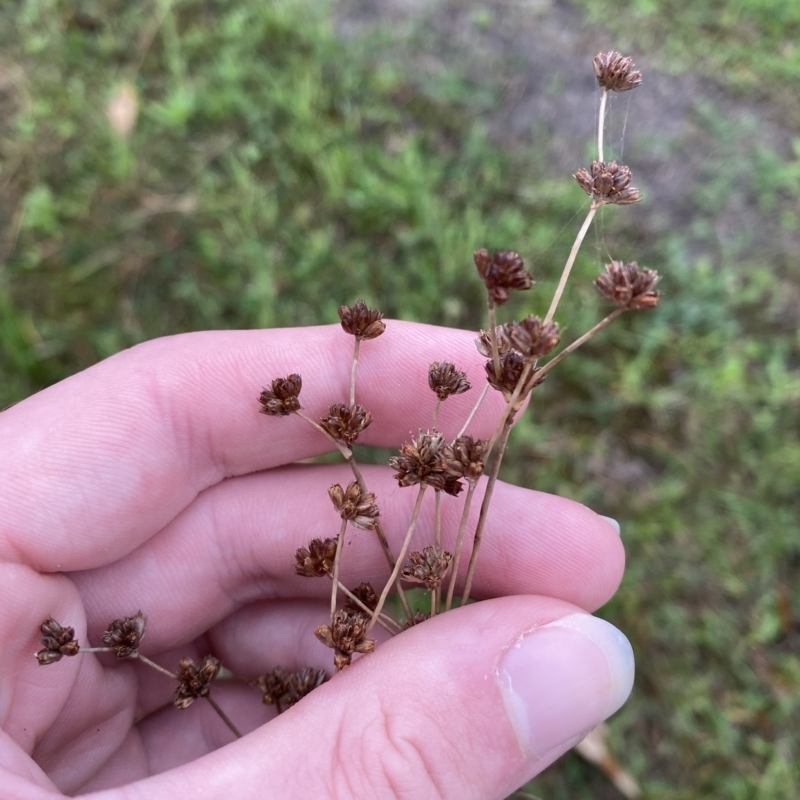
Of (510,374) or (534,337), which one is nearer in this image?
(534,337)

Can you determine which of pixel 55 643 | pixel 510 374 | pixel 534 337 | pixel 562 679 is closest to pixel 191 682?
pixel 55 643

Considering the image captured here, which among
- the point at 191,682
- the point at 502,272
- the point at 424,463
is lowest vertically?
the point at 191,682

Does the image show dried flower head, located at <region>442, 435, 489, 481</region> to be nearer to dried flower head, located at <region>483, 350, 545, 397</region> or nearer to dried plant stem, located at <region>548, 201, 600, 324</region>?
dried flower head, located at <region>483, 350, 545, 397</region>

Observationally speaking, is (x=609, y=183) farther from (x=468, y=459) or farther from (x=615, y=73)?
(x=468, y=459)

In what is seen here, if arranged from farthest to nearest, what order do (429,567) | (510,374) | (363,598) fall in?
(363,598)
(429,567)
(510,374)

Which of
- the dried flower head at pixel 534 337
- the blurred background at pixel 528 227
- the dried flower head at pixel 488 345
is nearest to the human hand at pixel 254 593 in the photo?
the dried flower head at pixel 488 345

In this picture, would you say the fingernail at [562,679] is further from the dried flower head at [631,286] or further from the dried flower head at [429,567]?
the dried flower head at [631,286]
